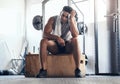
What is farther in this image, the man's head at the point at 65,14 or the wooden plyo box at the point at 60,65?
the man's head at the point at 65,14

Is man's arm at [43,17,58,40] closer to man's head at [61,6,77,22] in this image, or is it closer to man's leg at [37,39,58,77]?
man's leg at [37,39,58,77]

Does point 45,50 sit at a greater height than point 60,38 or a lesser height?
lesser

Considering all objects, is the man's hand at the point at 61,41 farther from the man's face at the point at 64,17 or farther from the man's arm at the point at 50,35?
the man's face at the point at 64,17

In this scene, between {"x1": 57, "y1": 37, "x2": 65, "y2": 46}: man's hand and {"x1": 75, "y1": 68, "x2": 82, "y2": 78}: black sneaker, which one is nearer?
{"x1": 75, "y1": 68, "x2": 82, "y2": 78}: black sneaker

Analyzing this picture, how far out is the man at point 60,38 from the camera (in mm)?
4176

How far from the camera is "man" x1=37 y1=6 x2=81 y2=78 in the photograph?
4.18 meters

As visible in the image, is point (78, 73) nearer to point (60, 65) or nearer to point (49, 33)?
point (60, 65)

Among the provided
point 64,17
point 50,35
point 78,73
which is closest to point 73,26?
point 64,17

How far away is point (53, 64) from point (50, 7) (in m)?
2.05

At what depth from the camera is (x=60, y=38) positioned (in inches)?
166

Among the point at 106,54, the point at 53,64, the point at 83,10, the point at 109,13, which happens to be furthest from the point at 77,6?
the point at 53,64

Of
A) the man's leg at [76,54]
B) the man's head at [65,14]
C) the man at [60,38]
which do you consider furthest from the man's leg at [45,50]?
the man's head at [65,14]

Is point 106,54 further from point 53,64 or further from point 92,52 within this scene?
point 53,64

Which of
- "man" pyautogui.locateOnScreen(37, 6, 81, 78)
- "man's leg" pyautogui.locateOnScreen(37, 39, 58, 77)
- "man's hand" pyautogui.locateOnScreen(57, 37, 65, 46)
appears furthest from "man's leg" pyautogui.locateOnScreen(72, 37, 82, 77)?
"man's leg" pyautogui.locateOnScreen(37, 39, 58, 77)
